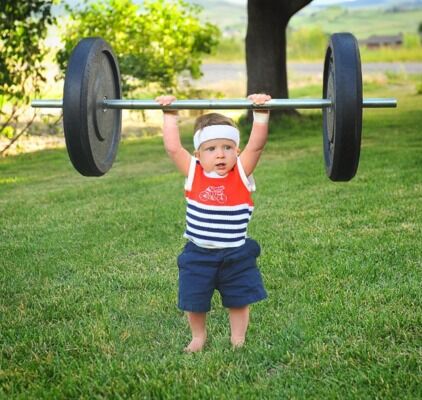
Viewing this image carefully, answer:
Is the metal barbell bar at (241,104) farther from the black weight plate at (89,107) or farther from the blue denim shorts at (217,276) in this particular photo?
the blue denim shorts at (217,276)

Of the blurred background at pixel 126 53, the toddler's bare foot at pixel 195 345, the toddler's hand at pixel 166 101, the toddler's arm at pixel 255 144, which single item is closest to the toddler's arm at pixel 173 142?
the toddler's hand at pixel 166 101

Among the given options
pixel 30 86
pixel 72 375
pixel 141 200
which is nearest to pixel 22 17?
pixel 30 86

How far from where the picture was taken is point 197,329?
3523 millimetres

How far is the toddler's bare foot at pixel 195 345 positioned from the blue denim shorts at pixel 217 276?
156 millimetres

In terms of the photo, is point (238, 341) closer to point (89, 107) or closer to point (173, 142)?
point (173, 142)

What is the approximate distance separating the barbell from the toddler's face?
0.66 ft

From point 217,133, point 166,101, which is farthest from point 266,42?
point 217,133

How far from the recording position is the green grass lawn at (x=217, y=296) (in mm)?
3066

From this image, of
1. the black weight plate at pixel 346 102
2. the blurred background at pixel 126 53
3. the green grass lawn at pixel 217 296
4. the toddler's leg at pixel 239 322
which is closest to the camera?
the green grass lawn at pixel 217 296

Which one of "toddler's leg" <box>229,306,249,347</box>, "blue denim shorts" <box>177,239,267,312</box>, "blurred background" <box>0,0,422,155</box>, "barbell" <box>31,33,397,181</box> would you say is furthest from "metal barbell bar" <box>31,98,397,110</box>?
"blurred background" <box>0,0,422,155</box>

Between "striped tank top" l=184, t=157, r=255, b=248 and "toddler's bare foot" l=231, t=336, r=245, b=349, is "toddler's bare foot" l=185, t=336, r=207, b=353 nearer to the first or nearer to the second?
"toddler's bare foot" l=231, t=336, r=245, b=349

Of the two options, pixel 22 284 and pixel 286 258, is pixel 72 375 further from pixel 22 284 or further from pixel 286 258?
pixel 286 258

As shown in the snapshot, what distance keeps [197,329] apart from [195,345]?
7 centimetres

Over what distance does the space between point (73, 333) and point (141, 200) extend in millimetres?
3606
